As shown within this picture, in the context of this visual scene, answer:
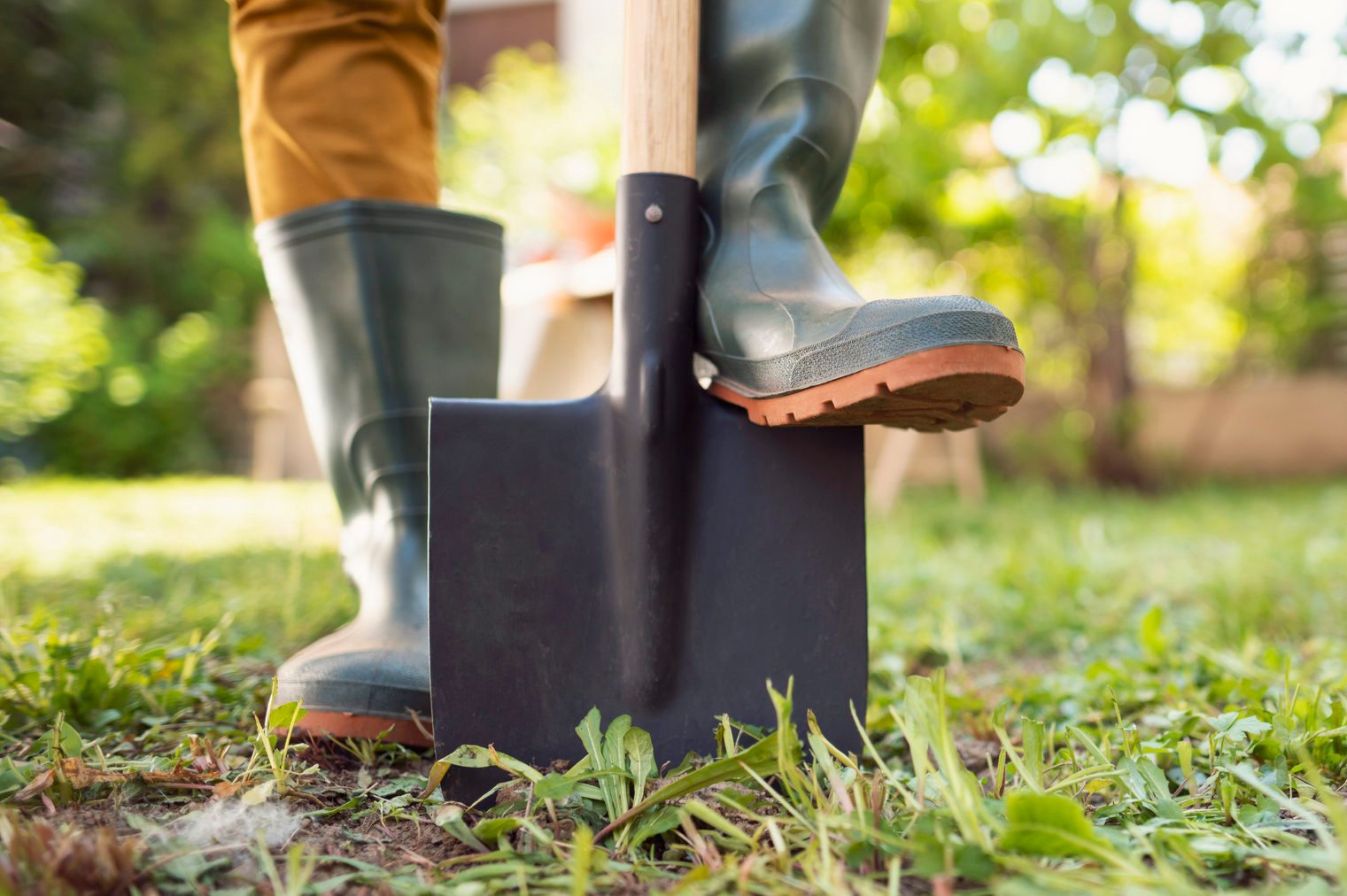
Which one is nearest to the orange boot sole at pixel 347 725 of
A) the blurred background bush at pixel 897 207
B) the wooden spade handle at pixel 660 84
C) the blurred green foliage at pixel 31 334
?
the wooden spade handle at pixel 660 84

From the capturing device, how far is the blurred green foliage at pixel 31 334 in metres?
4.25

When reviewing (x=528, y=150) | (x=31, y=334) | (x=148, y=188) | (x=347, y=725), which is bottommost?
(x=347, y=725)

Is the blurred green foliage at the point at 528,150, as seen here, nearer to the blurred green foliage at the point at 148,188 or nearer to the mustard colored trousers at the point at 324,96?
the blurred green foliage at the point at 148,188

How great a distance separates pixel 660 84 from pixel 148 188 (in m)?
8.38

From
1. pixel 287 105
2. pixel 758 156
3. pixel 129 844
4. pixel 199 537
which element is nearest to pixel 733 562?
pixel 758 156

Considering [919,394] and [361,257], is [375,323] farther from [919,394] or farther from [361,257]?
[919,394]

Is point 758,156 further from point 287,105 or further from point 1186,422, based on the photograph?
point 1186,422

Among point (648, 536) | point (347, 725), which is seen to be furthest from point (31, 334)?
point (648, 536)

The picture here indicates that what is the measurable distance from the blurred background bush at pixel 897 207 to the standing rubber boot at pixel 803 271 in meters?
2.57

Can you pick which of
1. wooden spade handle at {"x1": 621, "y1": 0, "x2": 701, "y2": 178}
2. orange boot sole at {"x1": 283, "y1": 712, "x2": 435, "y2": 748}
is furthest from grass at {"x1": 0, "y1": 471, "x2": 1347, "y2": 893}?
wooden spade handle at {"x1": 621, "y1": 0, "x2": 701, "y2": 178}

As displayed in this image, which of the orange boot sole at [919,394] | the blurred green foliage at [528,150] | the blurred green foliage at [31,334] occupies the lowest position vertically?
the orange boot sole at [919,394]

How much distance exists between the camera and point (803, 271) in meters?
0.90

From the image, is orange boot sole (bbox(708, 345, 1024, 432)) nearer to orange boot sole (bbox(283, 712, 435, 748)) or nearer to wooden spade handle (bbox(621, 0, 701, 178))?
wooden spade handle (bbox(621, 0, 701, 178))

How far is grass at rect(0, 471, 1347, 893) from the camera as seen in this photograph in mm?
597
